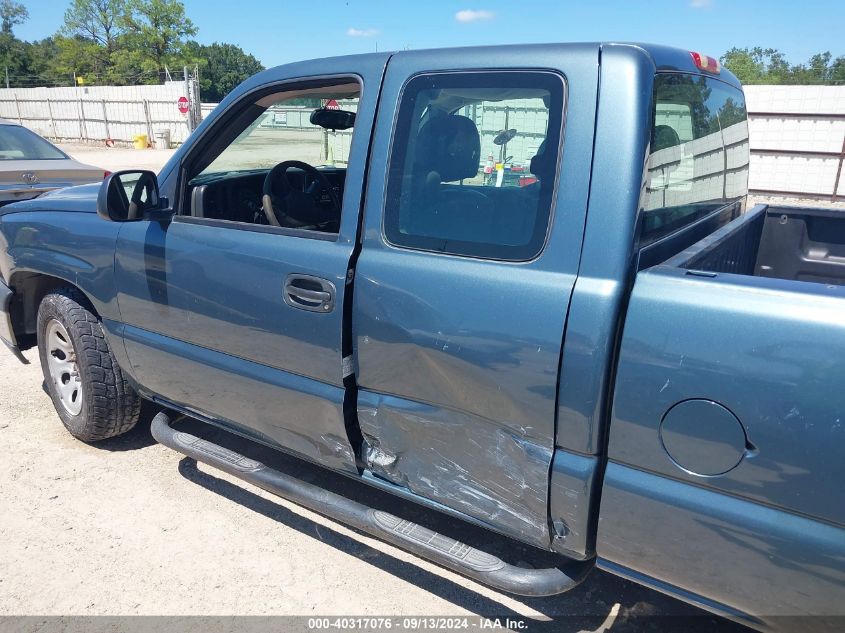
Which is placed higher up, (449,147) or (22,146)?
(22,146)

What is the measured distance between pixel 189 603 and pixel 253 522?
56 cm

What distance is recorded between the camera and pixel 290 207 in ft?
9.98

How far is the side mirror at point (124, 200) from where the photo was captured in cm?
282

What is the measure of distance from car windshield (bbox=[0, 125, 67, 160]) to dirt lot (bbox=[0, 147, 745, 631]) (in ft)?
18.0

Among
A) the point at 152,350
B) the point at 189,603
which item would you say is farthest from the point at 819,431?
the point at 152,350

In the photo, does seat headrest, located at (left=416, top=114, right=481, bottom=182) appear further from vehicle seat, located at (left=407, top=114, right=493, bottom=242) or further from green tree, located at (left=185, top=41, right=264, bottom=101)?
green tree, located at (left=185, top=41, right=264, bottom=101)

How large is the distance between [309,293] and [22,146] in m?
7.43

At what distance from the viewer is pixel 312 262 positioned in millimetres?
2348

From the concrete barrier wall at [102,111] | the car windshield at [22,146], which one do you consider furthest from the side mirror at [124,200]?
the concrete barrier wall at [102,111]

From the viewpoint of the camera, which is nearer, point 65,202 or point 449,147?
point 449,147

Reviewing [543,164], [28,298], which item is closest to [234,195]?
[28,298]

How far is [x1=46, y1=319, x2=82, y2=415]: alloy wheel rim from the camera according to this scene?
11.8 ft

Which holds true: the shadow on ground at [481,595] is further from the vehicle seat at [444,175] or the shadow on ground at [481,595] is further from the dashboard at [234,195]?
the vehicle seat at [444,175]

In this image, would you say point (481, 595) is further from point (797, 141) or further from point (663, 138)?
point (797, 141)
